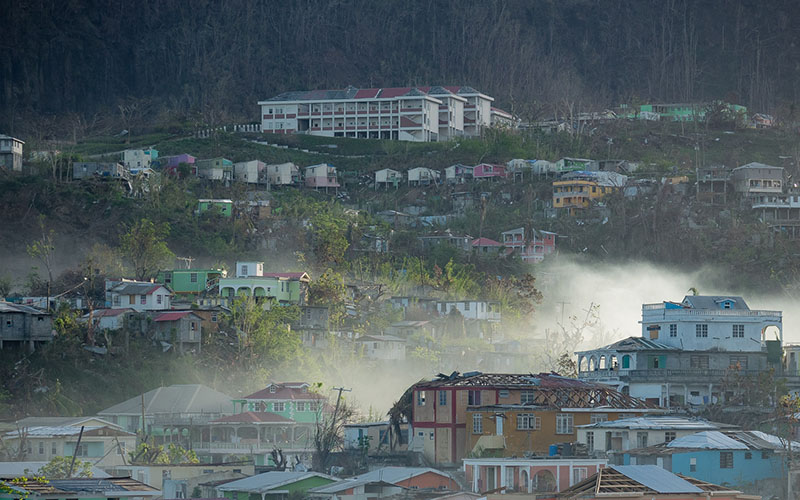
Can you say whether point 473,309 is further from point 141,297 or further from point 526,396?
point 526,396

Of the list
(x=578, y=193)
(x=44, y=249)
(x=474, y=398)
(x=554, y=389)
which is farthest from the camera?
(x=578, y=193)

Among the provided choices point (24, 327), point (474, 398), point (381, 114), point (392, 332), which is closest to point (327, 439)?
point (474, 398)

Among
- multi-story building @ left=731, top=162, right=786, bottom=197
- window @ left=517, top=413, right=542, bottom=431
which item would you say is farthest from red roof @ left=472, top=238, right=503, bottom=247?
window @ left=517, top=413, right=542, bottom=431

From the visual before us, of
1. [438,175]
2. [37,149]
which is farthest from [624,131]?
[37,149]

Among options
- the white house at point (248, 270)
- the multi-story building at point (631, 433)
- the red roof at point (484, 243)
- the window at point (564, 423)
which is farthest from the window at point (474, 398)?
the red roof at point (484, 243)

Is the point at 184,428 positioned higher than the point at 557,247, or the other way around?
the point at 557,247

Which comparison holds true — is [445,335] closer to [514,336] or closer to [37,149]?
[514,336]

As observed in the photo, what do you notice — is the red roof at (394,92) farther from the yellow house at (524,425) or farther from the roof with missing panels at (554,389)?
the yellow house at (524,425)
